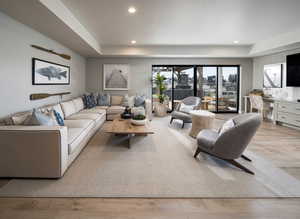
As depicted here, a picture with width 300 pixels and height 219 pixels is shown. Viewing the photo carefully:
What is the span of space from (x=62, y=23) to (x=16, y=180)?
2.70m

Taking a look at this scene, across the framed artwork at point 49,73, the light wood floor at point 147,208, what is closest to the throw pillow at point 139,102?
the framed artwork at point 49,73

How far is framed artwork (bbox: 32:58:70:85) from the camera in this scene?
374 cm

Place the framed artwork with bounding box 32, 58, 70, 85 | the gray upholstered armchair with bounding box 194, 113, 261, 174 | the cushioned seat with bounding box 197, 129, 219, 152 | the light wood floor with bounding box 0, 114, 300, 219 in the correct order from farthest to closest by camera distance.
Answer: the framed artwork with bounding box 32, 58, 70, 85, the cushioned seat with bounding box 197, 129, 219, 152, the gray upholstered armchair with bounding box 194, 113, 261, 174, the light wood floor with bounding box 0, 114, 300, 219

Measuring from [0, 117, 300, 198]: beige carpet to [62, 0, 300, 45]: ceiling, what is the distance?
8.75ft

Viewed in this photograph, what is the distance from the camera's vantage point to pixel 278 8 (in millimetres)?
3445

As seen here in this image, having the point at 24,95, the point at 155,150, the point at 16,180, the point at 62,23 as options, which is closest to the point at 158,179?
the point at 155,150

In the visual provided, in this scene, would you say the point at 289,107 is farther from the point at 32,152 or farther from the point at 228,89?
the point at 32,152

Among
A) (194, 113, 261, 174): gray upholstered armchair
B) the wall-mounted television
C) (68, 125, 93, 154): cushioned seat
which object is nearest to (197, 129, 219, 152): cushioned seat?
(194, 113, 261, 174): gray upholstered armchair

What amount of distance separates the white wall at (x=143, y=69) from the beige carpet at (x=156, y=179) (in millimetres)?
4512

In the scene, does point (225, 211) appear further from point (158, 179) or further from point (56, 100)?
point (56, 100)

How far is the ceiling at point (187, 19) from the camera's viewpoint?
3.28 metres

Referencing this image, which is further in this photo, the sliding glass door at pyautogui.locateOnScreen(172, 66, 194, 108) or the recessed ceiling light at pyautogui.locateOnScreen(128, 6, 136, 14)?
the sliding glass door at pyautogui.locateOnScreen(172, 66, 194, 108)

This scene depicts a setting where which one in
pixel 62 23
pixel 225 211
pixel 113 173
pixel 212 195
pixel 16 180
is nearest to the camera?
pixel 225 211

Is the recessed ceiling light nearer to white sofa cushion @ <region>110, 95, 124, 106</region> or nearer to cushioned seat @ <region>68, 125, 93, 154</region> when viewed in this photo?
cushioned seat @ <region>68, 125, 93, 154</region>
